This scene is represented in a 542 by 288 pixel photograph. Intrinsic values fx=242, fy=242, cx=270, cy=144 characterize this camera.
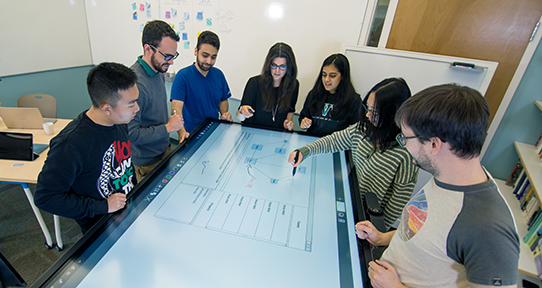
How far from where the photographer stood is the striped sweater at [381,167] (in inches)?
46.9

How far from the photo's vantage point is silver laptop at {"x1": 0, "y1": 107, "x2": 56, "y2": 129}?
211 centimetres

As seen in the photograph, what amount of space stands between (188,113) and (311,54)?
141 centimetres

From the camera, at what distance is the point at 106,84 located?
1.05 m

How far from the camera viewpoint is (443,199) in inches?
28.0

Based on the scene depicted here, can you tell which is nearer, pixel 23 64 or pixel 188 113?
pixel 188 113

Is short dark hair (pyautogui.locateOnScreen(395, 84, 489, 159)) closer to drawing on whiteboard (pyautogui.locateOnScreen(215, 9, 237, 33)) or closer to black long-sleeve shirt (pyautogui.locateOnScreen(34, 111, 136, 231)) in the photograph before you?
black long-sleeve shirt (pyautogui.locateOnScreen(34, 111, 136, 231))

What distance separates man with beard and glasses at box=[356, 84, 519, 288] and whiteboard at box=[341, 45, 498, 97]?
172cm

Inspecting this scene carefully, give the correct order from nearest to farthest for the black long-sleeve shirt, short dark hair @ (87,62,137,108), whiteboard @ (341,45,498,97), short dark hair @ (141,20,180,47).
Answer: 1. the black long-sleeve shirt
2. short dark hair @ (87,62,137,108)
3. short dark hair @ (141,20,180,47)
4. whiteboard @ (341,45,498,97)

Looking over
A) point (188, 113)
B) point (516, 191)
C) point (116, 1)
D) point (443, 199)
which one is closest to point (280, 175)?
point (443, 199)

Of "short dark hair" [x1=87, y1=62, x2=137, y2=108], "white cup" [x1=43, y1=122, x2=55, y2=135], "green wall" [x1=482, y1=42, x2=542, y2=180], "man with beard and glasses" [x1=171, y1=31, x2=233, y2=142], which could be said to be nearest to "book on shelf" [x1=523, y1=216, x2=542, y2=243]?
"green wall" [x1=482, y1=42, x2=542, y2=180]

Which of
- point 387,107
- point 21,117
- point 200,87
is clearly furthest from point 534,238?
point 21,117

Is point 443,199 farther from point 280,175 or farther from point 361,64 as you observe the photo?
point 361,64

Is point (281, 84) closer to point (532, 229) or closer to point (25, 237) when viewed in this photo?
point (532, 229)

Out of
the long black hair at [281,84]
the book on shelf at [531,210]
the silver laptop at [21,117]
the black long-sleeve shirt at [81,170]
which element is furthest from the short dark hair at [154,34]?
the book on shelf at [531,210]
